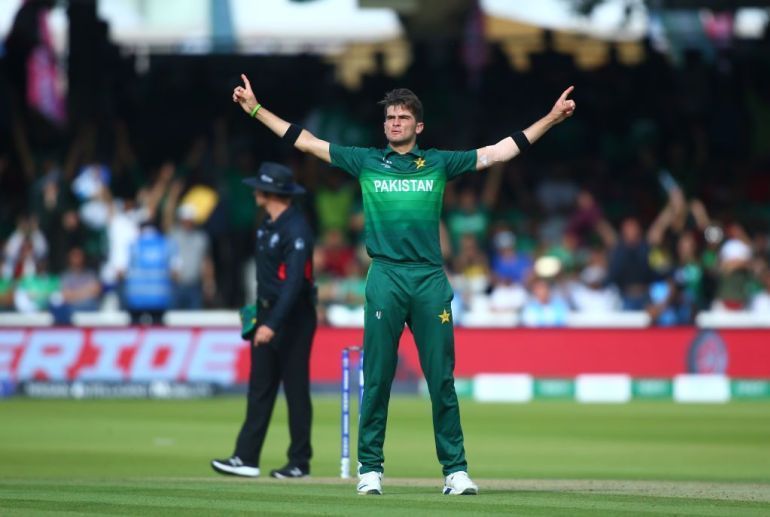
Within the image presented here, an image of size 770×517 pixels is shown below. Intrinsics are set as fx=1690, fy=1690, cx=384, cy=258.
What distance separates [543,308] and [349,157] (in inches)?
567

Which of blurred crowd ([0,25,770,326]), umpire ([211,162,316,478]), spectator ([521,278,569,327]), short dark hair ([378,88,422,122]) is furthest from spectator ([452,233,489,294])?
short dark hair ([378,88,422,122])

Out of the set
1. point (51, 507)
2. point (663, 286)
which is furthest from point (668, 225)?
point (51, 507)

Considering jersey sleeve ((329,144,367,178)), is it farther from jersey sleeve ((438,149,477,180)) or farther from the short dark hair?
jersey sleeve ((438,149,477,180))

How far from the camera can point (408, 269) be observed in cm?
1052

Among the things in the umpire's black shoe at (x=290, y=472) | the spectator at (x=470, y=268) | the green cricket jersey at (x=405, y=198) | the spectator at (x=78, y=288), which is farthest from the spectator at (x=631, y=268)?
the green cricket jersey at (x=405, y=198)

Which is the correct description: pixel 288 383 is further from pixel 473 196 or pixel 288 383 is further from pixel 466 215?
pixel 473 196

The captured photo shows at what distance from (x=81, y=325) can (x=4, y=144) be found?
861 centimetres

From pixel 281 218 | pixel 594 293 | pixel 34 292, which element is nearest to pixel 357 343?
pixel 594 293

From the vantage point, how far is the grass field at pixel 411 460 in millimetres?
10062

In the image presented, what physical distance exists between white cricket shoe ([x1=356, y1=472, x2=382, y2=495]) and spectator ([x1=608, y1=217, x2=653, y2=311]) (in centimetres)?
1425

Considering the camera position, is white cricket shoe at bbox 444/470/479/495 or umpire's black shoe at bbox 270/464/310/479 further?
umpire's black shoe at bbox 270/464/310/479

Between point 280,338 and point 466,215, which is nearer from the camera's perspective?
point 280,338

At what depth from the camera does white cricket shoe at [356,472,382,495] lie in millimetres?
10594

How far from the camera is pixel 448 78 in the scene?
31016mm
